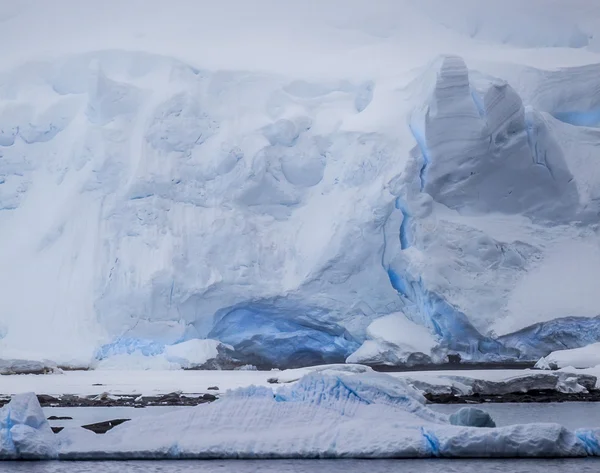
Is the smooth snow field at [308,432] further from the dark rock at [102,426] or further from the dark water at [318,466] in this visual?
the dark rock at [102,426]

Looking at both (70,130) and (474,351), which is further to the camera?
(70,130)

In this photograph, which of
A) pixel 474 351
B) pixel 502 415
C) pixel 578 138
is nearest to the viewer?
pixel 502 415

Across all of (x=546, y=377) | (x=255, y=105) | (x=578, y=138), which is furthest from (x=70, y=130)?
(x=546, y=377)

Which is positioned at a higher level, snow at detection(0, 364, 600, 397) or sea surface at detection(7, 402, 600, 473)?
sea surface at detection(7, 402, 600, 473)

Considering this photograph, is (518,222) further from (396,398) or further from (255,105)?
(396,398)

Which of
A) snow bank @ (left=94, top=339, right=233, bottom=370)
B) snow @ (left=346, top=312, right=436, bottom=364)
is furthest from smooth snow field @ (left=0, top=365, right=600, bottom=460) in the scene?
snow bank @ (left=94, top=339, right=233, bottom=370)

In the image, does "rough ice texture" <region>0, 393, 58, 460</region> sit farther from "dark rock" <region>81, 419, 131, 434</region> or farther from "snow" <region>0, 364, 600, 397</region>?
"snow" <region>0, 364, 600, 397</region>

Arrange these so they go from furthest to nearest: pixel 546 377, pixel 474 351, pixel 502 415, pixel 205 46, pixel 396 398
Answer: pixel 205 46
pixel 474 351
pixel 546 377
pixel 502 415
pixel 396 398
